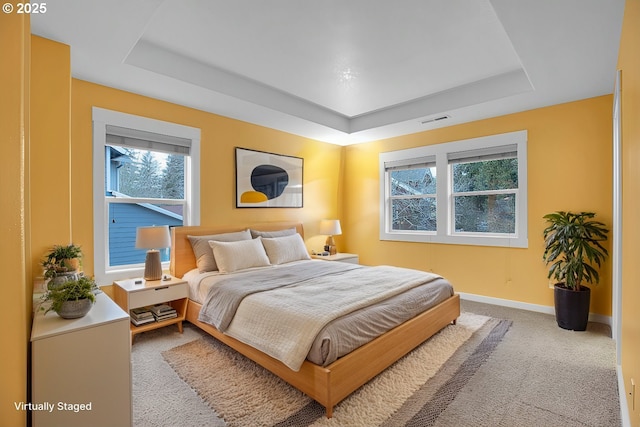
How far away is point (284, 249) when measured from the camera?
397 cm

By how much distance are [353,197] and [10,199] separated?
489cm

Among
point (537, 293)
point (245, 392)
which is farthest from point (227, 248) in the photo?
point (537, 293)

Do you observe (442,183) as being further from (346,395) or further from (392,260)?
(346,395)

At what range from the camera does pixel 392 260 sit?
5.05 metres

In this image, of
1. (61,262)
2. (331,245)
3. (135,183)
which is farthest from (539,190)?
(61,262)

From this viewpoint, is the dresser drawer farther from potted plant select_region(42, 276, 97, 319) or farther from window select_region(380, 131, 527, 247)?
window select_region(380, 131, 527, 247)

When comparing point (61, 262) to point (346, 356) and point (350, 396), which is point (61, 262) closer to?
point (346, 356)

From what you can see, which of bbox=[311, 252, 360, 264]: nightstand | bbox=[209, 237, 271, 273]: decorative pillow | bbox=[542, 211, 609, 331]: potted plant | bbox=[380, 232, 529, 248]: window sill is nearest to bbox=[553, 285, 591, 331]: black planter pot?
bbox=[542, 211, 609, 331]: potted plant

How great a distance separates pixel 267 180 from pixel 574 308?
3.92 metres

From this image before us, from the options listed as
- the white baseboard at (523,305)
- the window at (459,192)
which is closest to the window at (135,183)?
the window at (459,192)

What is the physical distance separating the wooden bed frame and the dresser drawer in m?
0.16

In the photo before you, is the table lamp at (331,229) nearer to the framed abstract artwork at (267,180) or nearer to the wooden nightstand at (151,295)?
the framed abstract artwork at (267,180)

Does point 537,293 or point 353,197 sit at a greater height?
point 353,197

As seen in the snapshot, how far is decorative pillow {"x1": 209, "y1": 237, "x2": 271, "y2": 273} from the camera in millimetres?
3322
